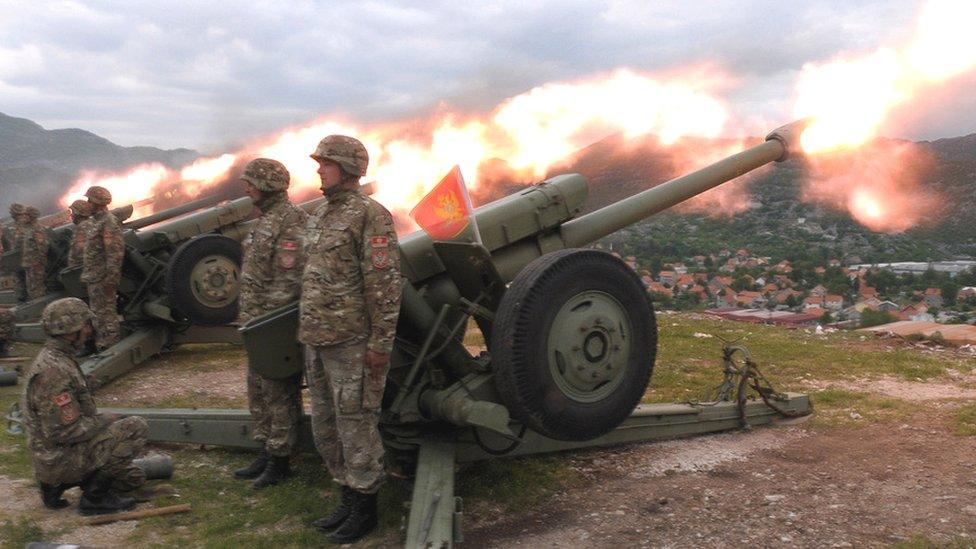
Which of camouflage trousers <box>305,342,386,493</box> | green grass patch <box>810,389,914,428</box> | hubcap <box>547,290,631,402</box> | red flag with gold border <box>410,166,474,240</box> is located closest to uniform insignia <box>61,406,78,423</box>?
camouflage trousers <box>305,342,386,493</box>

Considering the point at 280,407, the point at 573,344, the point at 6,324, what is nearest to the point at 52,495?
the point at 280,407

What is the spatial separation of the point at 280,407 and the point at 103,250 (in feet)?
15.6

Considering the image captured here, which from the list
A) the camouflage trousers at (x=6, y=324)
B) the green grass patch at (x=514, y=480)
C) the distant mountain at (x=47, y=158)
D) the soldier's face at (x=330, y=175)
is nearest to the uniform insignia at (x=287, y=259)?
the soldier's face at (x=330, y=175)

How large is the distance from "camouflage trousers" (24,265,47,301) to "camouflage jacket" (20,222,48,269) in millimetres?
65

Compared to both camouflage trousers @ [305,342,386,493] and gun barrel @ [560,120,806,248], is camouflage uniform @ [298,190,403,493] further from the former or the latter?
gun barrel @ [560,120,806,248]

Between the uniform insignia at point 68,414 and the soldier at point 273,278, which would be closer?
the uniform insignia at point 68,414

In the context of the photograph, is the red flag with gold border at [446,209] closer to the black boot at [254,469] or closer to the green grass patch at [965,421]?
the black boot at [254,469]

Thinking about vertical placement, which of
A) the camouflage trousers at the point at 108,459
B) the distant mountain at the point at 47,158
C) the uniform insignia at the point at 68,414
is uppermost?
the distant mountain at the point at 47,158

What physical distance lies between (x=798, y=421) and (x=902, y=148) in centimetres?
1144

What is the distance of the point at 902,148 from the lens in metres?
15.8

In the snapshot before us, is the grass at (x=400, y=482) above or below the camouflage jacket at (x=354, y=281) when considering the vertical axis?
below

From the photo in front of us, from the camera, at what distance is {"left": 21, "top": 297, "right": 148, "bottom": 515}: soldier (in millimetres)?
4613

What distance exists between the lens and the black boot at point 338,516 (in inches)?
177

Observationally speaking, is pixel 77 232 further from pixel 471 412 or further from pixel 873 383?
pixel 873 383
